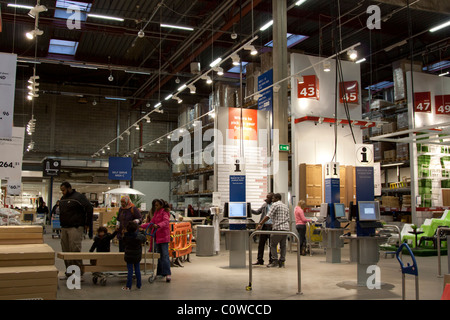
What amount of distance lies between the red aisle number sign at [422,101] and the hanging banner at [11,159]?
1266cm


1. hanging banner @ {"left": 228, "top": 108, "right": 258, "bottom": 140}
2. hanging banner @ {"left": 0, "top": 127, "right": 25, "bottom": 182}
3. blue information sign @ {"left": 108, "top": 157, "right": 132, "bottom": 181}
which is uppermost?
hanging banner @ {"left": 228, "top": 108, "right": 258, "bottom": 140}

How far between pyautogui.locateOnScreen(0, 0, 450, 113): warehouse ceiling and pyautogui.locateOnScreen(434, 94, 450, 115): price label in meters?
1.91

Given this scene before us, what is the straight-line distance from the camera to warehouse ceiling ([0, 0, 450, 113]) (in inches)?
555

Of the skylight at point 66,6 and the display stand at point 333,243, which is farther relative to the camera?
the skylight at point 66,6

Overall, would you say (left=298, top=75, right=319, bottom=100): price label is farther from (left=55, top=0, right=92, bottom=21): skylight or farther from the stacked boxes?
the stacked boxes

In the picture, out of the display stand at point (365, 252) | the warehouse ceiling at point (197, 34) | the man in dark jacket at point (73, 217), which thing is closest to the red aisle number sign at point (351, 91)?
the warehouse ceiling at point (197, 34)

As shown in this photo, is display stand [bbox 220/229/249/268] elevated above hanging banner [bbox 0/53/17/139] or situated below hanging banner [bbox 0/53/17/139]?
below

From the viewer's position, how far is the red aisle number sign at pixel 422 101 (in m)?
15.5

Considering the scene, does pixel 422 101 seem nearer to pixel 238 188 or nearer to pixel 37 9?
pixel 238 188

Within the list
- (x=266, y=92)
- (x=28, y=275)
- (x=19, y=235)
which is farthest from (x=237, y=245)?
(x=266, y=92)

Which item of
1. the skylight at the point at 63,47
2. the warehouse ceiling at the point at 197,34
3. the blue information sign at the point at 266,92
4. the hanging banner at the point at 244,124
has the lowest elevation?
the hanging banner at the point at 244,124

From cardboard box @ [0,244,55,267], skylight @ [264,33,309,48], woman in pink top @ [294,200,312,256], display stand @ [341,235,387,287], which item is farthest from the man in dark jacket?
skylight @ [264,33,309,48]

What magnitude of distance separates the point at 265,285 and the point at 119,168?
50.1 ft

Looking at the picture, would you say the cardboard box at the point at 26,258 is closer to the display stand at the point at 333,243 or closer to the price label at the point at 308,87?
the display stand at the point at 333,243
